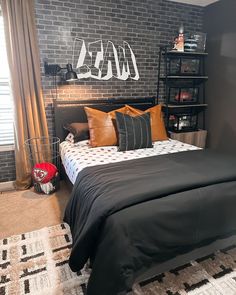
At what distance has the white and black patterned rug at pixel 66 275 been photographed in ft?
4.97

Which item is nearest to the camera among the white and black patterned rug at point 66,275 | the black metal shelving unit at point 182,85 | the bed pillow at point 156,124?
the white and black patterned rug at point 66,275

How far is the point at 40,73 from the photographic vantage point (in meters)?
2.92

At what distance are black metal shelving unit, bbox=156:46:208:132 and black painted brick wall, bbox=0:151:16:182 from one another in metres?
2.34

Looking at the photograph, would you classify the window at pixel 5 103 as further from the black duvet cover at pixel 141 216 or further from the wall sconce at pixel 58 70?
the black duvet cover at pixel 141 216

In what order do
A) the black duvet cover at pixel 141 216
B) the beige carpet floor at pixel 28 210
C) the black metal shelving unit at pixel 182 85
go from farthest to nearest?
the black metal shelving unit at pixel 182 85
the beige carpet floor at pixel 28 210
the black duvet cover at pixel 141 216

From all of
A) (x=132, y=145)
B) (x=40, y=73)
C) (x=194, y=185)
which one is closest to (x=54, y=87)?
(x=40, y=73)

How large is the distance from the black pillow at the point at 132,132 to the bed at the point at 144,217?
0.70 m

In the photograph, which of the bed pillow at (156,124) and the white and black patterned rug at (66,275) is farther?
the bed pillow at (156,124)

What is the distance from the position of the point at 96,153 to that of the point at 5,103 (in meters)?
1.45

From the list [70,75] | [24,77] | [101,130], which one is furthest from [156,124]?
[24,77]

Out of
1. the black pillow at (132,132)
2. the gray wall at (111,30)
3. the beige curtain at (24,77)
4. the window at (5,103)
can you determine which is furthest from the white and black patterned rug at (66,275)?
the gray wall at (111,30)

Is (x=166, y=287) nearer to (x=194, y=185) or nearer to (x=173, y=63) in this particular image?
(x=194, y=185)

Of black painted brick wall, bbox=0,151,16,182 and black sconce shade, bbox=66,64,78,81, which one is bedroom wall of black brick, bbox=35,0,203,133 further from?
black painted brick wall, bbox=0,151,16,182

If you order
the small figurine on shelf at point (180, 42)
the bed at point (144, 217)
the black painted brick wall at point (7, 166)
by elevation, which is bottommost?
the black painted brick wall at point (7, 166)
